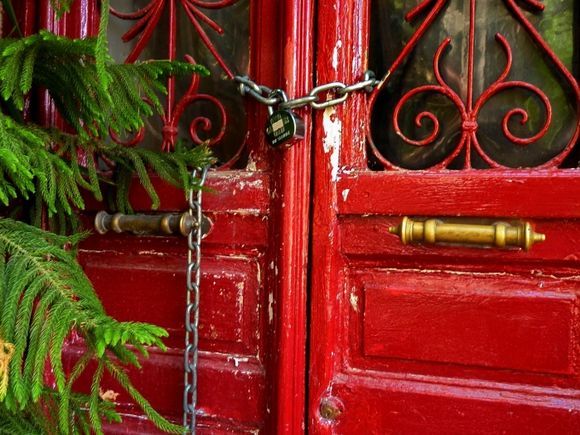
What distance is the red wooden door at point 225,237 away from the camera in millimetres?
949

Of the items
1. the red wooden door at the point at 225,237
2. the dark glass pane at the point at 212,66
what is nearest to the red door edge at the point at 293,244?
the red wooden door at the point at 225,237

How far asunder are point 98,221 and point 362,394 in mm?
598

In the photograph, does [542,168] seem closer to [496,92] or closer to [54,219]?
[496,92]

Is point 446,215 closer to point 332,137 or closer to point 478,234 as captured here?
point 478,234

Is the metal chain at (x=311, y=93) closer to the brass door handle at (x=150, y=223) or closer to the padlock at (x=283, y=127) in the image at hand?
the padlock at (x=283, y=127)

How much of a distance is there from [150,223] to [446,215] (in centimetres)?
53

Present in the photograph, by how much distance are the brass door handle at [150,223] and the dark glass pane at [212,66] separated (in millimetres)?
157

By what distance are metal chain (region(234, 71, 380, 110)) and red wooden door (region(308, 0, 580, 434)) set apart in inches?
1.2

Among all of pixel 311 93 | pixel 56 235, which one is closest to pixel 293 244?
pixel 311 93

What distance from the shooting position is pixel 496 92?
0.91 metres

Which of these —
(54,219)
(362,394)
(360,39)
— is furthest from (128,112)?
(362,394)

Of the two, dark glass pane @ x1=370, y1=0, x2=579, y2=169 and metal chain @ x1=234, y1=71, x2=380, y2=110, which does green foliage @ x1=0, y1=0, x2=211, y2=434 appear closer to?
metal chain @ x1=234, y1=71, x2=380, y2=110

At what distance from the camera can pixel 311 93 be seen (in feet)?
2.97

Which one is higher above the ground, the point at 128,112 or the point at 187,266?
the point at 128,112
